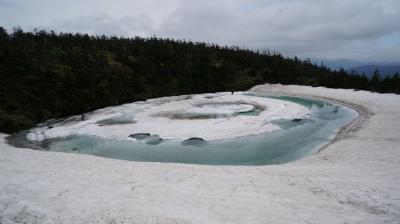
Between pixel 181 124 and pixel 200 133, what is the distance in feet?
12.7

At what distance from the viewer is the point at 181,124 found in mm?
28422

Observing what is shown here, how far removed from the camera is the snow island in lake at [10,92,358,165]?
65.7 feet

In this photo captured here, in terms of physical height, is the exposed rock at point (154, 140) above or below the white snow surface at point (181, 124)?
below

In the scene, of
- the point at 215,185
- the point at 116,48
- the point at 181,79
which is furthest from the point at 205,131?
the point at 116,48

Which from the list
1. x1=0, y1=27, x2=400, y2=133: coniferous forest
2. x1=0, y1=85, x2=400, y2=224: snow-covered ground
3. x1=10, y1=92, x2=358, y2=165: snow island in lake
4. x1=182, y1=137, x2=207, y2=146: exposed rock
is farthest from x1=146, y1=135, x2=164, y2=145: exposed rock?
x1=0, y1=27, x2=400, y2=133: coniferous forest

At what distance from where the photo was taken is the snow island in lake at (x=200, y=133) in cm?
2003

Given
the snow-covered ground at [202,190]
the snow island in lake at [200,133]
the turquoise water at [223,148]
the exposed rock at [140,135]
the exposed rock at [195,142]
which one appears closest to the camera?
the snow-covered ground at [202,190]

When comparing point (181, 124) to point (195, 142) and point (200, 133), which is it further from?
point (195, 142)

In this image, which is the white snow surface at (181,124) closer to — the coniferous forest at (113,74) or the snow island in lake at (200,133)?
the snow island in lake at (200,133)

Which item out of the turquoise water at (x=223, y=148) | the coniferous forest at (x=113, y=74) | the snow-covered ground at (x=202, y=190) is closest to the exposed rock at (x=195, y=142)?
the turquoise water at (x=223, y=148)

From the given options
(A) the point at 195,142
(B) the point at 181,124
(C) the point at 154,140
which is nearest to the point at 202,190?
(A) the point at 195,142

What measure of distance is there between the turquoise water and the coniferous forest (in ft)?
30.1

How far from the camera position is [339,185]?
12430mm

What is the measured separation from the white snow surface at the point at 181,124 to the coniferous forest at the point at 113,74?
12.9ft
